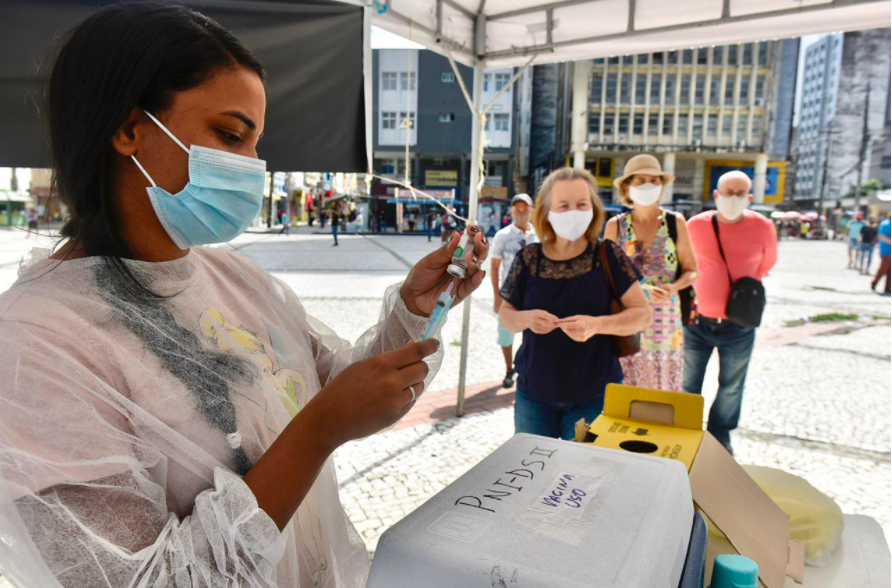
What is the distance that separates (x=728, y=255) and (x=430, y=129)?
3302 cm

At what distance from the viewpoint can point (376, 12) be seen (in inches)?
106

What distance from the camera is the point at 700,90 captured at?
3628cm

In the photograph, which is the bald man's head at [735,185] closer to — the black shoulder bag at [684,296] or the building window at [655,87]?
the black shoulder bag at [684,296]

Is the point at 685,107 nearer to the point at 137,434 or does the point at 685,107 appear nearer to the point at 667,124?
the point at 667,124

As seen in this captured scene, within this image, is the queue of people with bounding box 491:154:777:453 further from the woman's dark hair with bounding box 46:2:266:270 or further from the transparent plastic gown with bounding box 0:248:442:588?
the woman's dark hair with bounding box 46:2:266:270

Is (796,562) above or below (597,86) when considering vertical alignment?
below

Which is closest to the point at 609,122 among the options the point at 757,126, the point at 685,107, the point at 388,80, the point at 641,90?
the point at 641,90

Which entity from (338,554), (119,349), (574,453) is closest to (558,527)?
(574,453)

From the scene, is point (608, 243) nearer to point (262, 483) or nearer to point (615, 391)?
point (615, 391)

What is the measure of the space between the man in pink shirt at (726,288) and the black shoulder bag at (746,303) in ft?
0.21

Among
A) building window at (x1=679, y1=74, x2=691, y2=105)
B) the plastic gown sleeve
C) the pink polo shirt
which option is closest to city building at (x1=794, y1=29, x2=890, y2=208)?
building window at (x1=679, y1=74, x2=691, y2=105)

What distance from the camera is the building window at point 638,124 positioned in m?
36.2

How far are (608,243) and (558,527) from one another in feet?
5.96

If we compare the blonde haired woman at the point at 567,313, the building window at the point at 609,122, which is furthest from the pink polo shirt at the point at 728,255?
the building window at the point at 609,122
